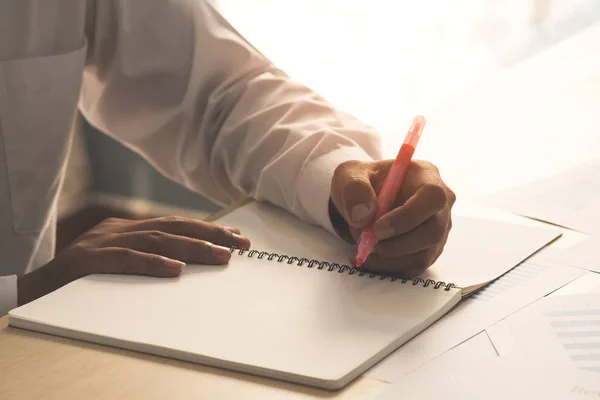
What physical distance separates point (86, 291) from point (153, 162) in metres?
0.50

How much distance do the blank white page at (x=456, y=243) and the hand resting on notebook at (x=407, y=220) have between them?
0.02 m

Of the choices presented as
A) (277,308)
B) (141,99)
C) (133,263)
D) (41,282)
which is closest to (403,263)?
(277,308)

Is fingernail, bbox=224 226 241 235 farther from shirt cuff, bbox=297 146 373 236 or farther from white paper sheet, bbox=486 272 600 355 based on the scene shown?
white paper sheet, bbox=486 272 600 355

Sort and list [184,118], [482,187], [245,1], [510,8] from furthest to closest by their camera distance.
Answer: [510,8] < [245,1] < [184,118] < [482,187]

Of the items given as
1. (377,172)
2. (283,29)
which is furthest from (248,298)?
(283,29)

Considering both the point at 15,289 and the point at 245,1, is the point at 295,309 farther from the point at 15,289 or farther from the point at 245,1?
the point at 245,1

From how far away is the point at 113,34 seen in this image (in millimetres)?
1104

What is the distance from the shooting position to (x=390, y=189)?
2.42ft

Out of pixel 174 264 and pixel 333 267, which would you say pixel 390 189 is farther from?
pixel 174 264

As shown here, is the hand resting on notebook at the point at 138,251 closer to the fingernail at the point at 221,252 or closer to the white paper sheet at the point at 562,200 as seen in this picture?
the fingernail at the point at 221,252

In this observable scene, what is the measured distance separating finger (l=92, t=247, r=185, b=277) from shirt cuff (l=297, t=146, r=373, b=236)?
0.56ft

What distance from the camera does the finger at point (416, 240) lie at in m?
0.70

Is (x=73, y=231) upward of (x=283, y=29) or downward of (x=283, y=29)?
downward

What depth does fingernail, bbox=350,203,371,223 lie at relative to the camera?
0.71 meters
